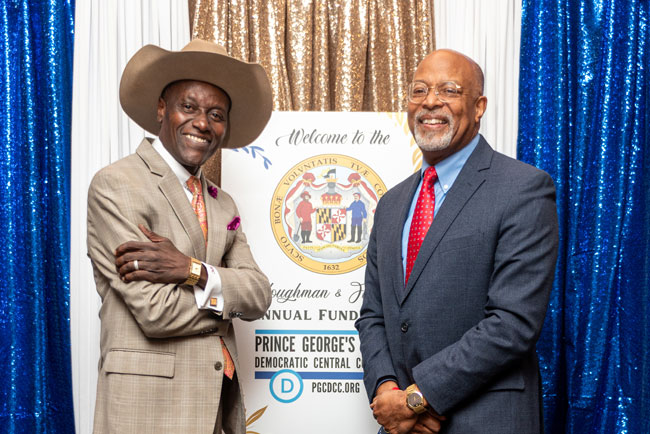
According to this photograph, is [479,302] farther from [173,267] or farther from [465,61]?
[173,267]

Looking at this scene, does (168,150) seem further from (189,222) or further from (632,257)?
(632,257)

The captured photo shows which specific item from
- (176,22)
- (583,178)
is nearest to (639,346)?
(583,178)

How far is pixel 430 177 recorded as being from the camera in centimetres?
188

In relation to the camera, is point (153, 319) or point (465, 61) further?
point (465, 61)

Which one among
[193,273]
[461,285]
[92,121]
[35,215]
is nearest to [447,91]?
[461,285]

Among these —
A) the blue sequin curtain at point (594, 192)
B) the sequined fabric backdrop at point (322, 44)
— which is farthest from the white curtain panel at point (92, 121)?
the blue sequin curtain at point (594, 192)

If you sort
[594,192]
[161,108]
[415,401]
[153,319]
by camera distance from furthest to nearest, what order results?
[594,192] → [161,108] → [153,319] → [415,401]

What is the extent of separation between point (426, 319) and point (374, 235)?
440 millimetres

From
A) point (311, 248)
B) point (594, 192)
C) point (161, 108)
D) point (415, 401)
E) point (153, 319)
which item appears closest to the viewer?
point (415, 401)

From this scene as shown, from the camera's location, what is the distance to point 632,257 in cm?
259

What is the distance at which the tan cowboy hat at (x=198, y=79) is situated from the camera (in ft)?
6.59

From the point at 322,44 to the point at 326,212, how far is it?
925 mm

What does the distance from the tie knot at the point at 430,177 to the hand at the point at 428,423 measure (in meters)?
0.66

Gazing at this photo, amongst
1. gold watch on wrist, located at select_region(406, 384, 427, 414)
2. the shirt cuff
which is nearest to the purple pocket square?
the shirt cuff
